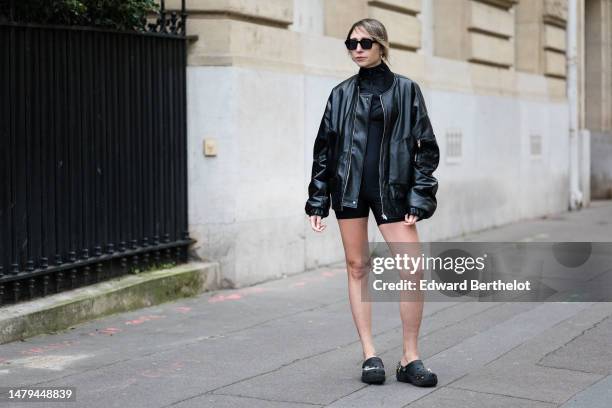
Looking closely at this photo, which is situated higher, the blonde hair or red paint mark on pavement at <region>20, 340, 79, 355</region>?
the blonde hair

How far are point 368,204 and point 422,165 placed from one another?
0.36m

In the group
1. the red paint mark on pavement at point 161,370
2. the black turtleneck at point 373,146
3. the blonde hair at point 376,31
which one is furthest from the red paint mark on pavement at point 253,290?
the blonde hair at point 376,31

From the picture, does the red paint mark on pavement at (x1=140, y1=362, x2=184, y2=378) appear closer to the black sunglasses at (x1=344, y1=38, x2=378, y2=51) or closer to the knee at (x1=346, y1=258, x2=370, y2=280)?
the knee at (x1=346, y1=258, x2=370, y2=280)

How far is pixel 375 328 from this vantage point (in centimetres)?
778

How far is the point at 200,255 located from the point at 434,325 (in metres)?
2.53

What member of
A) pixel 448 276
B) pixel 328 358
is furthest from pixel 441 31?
pixel 328 358

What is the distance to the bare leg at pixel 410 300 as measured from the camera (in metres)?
5.84

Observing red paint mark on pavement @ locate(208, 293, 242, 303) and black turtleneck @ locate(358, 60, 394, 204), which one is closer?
black turtleneck @ locate(358, 60, 394, 204)

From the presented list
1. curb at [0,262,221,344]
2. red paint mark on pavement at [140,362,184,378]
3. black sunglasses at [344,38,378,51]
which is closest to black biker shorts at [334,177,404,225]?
black sunglasses at [344,38,378,51]

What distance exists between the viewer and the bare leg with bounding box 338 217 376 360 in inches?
234

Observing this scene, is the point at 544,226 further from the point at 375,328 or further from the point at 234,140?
the point at 375,328

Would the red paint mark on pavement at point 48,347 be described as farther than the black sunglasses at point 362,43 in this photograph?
Yes

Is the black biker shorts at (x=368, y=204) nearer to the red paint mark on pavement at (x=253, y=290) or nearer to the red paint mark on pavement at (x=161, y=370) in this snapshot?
the red paint mark on pavement at (x=161, y=370)

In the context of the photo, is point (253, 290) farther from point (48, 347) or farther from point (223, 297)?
point (48, 347)
